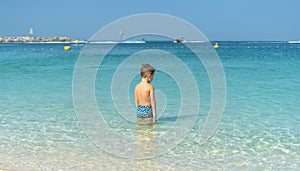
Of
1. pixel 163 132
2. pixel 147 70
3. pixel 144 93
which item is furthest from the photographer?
pixel 144 93

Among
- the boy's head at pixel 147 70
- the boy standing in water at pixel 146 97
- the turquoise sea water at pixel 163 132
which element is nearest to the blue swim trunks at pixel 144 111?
the boy standing in water at pixel 146 97

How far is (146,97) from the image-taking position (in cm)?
791

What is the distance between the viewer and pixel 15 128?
7.95m

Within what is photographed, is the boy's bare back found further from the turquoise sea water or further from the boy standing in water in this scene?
the turquoise sea water

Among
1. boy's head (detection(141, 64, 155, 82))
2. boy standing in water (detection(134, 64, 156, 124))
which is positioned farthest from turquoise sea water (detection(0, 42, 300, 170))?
boy's head (detection(141, 64, 155, 82))

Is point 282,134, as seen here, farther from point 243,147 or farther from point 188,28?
point 188,28

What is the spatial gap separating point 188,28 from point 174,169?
388 cm

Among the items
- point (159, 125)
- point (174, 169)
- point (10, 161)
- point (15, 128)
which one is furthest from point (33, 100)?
point (174, 169)

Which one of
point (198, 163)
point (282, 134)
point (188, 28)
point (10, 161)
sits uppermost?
point (188, 28)

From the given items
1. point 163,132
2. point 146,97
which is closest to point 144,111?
point 146,97

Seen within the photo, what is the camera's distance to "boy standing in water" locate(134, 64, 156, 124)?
7.80m

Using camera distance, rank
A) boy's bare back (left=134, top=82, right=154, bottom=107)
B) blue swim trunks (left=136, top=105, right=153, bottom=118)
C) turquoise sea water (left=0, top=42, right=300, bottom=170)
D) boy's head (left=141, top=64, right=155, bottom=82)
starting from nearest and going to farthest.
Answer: turquoise sea water (left=0, top=42, right=300, bottom=170)
boy's head (left=141, top=64, right=155, bottom=82)
boy's bare back (left=134, top=82, right=154, bottom=107)
blue swim trunks (left=136, top=105, right=153, bottom=118)

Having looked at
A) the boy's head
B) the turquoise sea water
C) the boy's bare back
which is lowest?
the turquoise sea water

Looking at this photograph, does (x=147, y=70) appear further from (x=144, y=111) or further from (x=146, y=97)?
(x=144, y=111)
